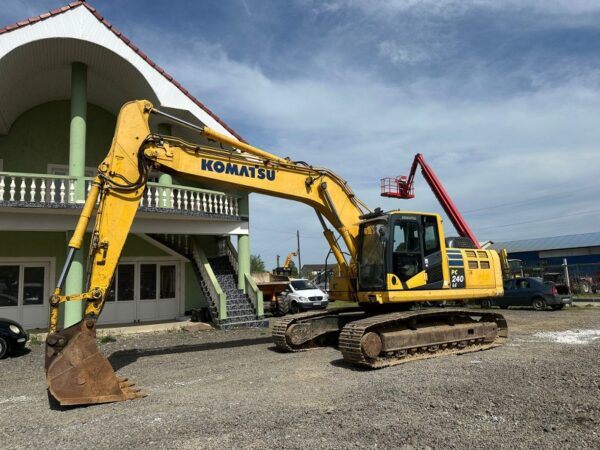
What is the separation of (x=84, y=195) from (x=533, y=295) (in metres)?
19.1

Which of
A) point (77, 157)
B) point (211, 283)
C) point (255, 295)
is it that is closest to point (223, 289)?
point (211, 283)

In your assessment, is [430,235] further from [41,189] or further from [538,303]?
[538,303]

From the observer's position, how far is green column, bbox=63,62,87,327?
40.8 feet

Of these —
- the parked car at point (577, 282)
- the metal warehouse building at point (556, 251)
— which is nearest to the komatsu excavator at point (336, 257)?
the parked car at point (577, 282)

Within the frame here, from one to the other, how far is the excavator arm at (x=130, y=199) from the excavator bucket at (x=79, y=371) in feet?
0.04

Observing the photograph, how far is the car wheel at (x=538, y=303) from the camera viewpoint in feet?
67.5

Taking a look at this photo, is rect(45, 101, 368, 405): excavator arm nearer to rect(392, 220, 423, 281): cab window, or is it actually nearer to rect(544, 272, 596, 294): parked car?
rect(392, 220, 423, 281): cab window

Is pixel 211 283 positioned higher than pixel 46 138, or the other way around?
pixel 46 138

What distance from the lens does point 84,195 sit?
13.2m

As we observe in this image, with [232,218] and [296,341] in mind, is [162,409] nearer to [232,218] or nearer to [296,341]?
[296,341]

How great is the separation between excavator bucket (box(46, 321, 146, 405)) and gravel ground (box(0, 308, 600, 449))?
0.63 feet

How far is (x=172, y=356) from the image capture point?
1019cm

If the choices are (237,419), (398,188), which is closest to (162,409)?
(237,419)

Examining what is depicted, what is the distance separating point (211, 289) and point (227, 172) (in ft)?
24.4
